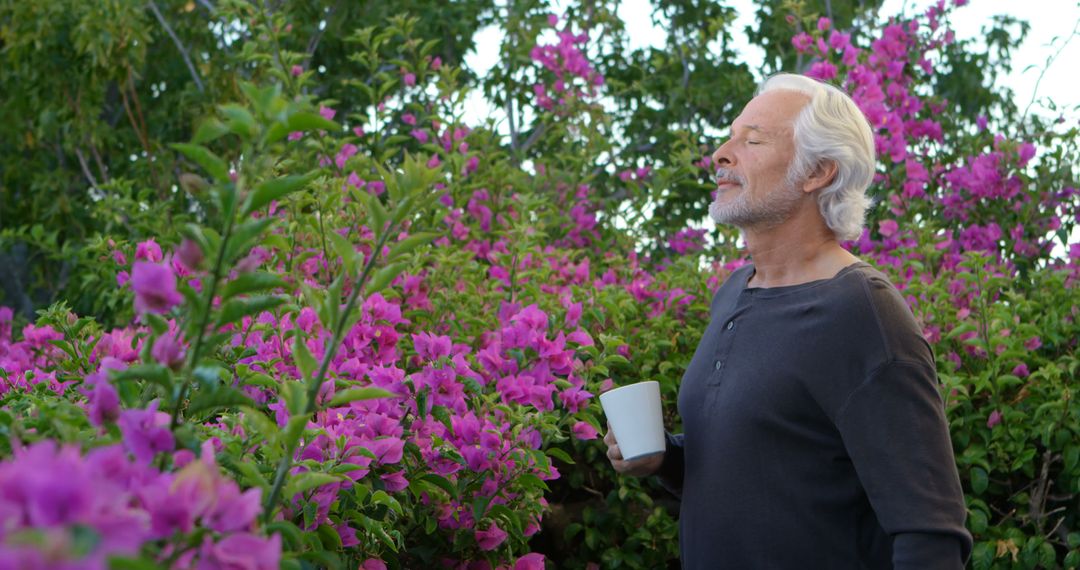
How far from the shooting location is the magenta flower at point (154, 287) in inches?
41.9

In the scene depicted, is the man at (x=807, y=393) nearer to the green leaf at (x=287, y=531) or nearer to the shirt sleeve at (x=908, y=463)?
the shirt sleeve at (x=908, y=463)

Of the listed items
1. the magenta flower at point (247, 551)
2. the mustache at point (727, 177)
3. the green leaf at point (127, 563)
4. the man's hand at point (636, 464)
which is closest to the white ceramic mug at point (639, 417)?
Answer: the man's hand at point (636, 464)

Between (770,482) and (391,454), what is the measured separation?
2.13 ft

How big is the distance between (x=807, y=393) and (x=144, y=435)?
1206 mm

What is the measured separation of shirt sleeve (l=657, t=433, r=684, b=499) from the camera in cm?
225

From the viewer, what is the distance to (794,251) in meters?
2.18

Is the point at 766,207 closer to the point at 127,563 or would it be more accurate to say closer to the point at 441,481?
the point at 441,481

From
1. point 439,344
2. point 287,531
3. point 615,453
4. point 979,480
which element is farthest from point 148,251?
point 979,480

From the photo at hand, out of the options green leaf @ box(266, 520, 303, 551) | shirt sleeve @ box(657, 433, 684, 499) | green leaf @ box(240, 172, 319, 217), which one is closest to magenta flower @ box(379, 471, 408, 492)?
shirt sleeve @ box(657, 433, 684, 499)

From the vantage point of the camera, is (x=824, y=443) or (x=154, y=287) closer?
(x=154, y=287)

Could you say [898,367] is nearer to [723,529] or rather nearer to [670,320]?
[723,529]

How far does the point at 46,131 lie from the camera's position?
19.8 ft

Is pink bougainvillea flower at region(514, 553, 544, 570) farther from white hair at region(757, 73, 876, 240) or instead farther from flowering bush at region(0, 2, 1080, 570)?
white hair at region(757, 73, 876, 240)

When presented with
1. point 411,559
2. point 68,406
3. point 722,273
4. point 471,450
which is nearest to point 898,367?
point 471,450
